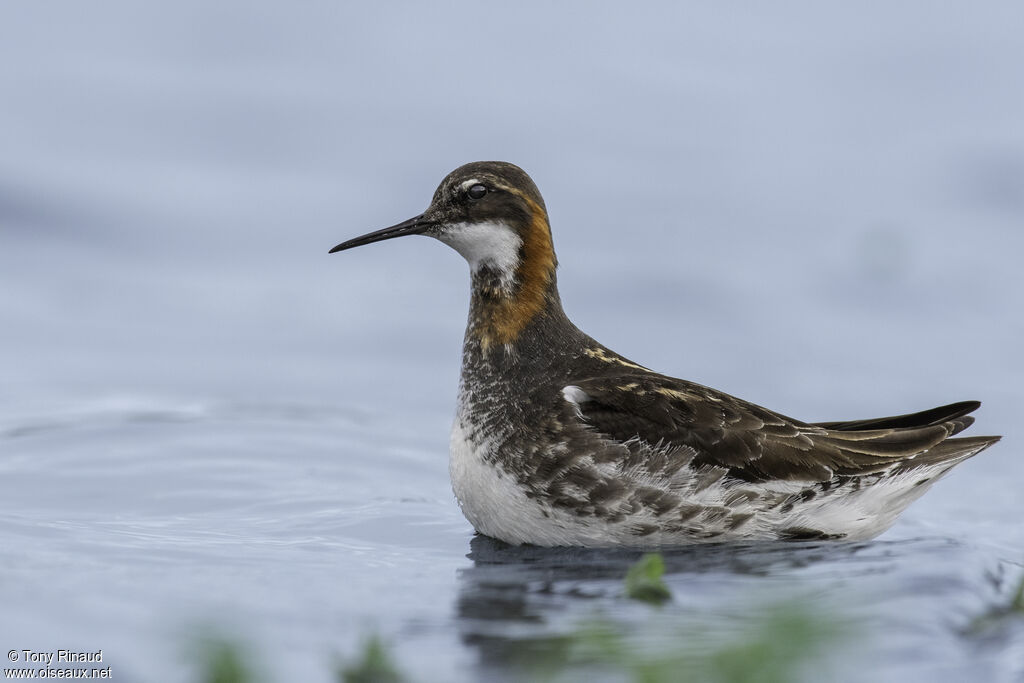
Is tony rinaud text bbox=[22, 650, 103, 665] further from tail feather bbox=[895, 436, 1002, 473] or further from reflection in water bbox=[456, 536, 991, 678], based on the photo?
tail feather bbox=[895, 436, 1002, 473]

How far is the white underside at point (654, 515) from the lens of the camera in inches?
298

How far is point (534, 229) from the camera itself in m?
8.30

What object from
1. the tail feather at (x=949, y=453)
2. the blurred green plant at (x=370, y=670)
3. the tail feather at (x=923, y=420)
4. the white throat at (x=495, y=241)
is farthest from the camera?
the tail feather at (x=923, y=420)

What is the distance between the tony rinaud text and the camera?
5.58 meters

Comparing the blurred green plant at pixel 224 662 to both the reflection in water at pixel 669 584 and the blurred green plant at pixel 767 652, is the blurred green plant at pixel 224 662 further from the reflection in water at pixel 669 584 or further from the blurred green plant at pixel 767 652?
the reflection in water at pixel 669 584

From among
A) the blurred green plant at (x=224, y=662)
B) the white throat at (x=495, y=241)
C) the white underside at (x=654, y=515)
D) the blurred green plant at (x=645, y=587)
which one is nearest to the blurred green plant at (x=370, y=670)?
the blurred green plant at (x=224, y=662)

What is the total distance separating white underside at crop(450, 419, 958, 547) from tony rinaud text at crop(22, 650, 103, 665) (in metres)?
2.52

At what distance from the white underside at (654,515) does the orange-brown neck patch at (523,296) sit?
2.29ft

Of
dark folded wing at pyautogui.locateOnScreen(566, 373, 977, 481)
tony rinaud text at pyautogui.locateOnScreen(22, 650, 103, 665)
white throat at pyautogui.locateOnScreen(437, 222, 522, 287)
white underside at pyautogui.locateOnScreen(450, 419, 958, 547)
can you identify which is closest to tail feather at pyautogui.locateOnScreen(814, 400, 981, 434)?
dark folded wing at pyautogui.locateOnScreen(566, 373, 977, 481)

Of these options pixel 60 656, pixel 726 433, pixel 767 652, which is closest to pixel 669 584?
pixel 726 433

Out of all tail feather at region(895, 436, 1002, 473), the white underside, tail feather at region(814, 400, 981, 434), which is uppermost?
tail feather at region(814, 400, 981, 434)

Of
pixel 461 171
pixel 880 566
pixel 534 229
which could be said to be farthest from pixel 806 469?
pixel 461 171

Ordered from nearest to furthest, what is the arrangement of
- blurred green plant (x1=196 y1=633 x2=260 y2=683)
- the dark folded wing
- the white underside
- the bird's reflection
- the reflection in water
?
blurred green plant (x1=196 y1=633 x2=260 y2=683)
the reflection in water
the bird's reflection
the white underside
the dark folded wing

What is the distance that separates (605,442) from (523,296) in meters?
1.11
